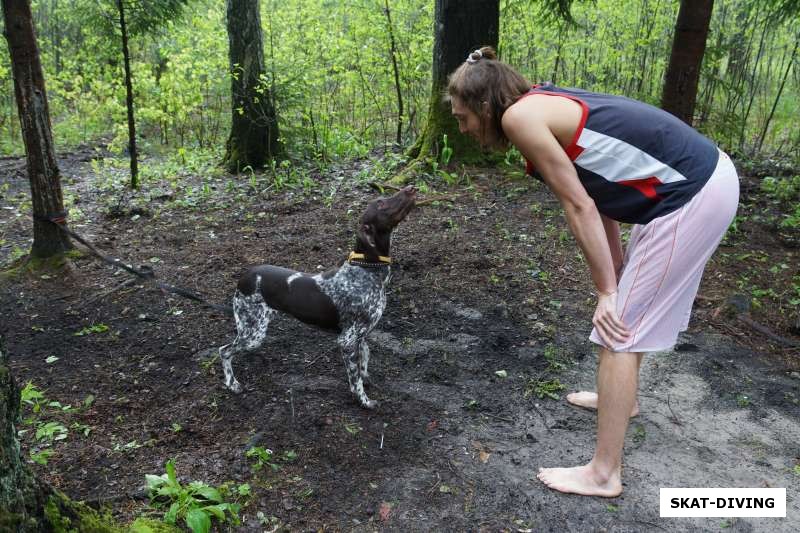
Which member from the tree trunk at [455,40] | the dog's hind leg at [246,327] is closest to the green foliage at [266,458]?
the dog's hind leg at [246,327]

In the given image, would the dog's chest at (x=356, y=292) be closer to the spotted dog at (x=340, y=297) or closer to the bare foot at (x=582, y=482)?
the spotted dog at (x=340, y=297)

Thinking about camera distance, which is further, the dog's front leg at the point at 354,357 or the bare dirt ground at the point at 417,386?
the dog's front leg at the point at 354,357

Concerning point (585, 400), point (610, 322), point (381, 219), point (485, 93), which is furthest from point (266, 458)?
point (485, 93)

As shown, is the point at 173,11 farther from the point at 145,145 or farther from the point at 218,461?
the point at 218,461

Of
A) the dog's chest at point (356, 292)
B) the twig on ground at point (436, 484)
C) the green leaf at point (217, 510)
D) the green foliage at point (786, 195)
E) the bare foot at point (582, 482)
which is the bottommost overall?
the twig on ground at point (436, 484)

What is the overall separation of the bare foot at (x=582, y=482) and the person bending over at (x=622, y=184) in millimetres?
411

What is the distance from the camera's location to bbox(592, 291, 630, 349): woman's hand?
110 inches

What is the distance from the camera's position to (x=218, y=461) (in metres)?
3.22

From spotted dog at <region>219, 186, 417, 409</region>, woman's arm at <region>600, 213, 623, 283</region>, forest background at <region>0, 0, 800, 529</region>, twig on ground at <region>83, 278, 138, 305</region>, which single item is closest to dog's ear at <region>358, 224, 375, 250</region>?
spotted dog at <region>219, 186, 417, 409</region>

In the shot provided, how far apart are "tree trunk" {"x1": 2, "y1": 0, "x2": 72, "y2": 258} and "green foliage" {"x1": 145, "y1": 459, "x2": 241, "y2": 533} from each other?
12.4ft

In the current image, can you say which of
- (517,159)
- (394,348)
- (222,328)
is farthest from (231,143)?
(394,348)

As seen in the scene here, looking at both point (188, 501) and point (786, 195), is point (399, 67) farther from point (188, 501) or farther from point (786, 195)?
point (188, 501)

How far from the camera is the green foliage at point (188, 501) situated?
8.72 ft

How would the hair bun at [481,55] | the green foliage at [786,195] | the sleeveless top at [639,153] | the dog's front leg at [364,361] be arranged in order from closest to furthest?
the sleeveless top at [639,153], the hair bun at [481,55], the dog's front leg at [364,361], the green foliage at [786,195]
